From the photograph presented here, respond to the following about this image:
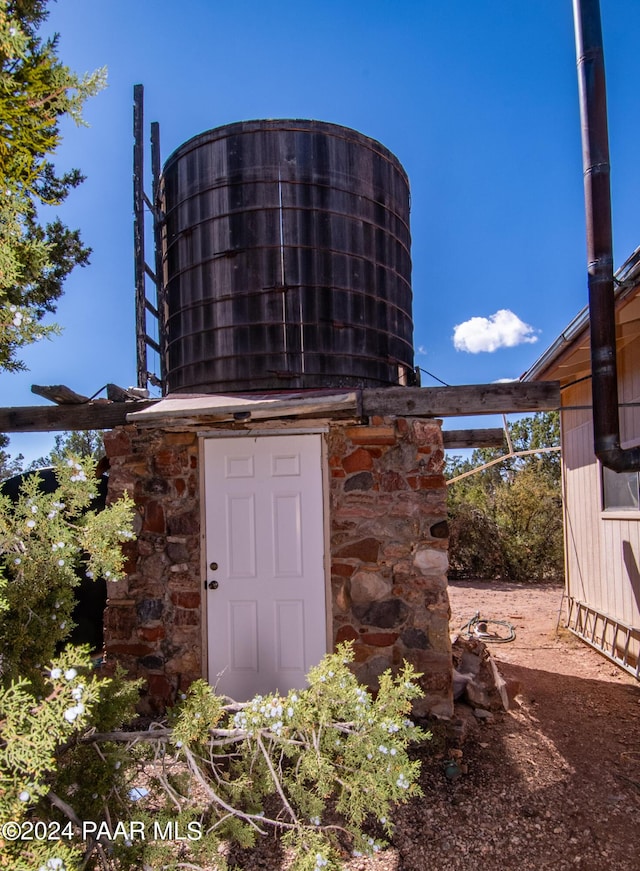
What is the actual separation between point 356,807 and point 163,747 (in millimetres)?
705

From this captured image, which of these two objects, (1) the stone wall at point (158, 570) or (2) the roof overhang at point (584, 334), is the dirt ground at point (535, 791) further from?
(2) the roof overhang at point (584, 334)

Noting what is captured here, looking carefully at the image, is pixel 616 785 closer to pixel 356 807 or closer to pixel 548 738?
pixel 548 738

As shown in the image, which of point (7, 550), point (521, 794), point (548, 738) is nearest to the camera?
point (7, 550)

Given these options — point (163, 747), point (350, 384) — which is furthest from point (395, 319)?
point (163, 747)

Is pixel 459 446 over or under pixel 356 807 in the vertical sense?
over

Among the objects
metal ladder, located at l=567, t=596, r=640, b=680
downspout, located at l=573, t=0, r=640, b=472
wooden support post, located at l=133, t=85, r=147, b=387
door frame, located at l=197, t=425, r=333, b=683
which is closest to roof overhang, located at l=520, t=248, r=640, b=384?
downspout, located at l=573, t=0, r=640, b=472

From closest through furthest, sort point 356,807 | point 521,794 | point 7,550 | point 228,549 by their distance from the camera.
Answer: point 7,550 < point 356,807 < point 521,794 < point 228,549

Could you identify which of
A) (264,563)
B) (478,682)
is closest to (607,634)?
(478,682)

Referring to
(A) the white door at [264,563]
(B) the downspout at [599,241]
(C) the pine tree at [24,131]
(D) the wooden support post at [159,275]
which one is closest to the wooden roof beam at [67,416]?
(A) the white door at [264,563]

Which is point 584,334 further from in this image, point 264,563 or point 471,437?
point 264,563

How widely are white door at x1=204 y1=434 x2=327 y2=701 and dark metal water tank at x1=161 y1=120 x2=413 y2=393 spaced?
2.67ft

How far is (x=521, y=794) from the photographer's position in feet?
Answer: 10.2

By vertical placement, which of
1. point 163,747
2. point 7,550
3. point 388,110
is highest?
point 388,110

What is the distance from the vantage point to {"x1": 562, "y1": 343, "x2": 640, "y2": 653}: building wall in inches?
199
